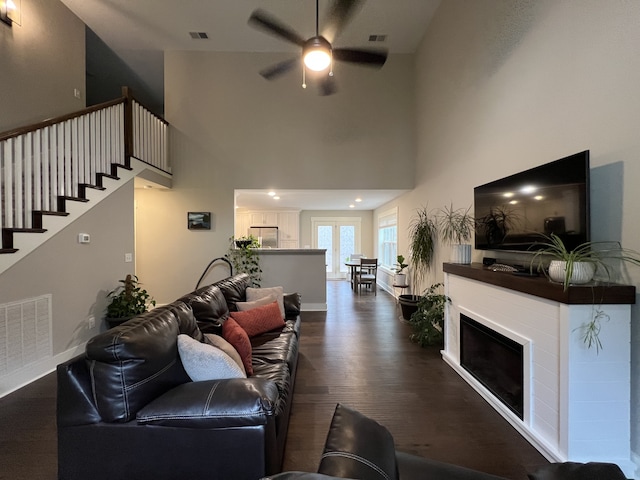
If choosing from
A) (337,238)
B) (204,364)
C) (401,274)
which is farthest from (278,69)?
(337,238)

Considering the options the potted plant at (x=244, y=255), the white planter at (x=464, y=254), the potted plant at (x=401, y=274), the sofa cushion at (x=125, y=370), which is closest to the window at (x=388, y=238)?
the potted plant at (x=401, y=274)

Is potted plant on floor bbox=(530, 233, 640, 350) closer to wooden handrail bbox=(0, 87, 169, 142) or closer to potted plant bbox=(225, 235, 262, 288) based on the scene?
potted plant bbox=(225, 235, 262, 288)

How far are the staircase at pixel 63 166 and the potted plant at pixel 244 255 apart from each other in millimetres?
1755

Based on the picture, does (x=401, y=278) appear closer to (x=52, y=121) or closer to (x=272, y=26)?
(x=272, y=26)

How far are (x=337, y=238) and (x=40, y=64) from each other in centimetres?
741

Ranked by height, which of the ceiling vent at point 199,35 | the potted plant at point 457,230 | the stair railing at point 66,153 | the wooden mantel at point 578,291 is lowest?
the wooden mantel at point 578,291

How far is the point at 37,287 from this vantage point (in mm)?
2709

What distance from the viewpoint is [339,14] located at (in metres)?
2.32

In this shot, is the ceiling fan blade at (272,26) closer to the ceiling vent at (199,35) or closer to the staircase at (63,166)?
the staircase at (63,166)

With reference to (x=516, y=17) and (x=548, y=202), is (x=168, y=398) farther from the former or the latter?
(x=516, y=17)

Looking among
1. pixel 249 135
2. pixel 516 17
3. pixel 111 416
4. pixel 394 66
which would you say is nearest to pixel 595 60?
pixel 516 17

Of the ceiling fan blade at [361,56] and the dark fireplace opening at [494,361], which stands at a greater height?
the ceiling fan blade at [361,56]

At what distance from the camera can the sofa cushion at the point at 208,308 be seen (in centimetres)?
219

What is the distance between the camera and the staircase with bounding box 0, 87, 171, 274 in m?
2.53
